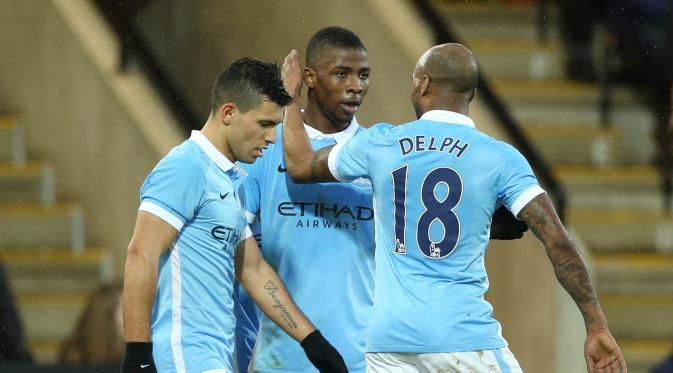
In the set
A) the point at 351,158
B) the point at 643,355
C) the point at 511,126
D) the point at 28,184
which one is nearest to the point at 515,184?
the point at 351,158

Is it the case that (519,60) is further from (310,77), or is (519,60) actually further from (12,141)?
(310,77)

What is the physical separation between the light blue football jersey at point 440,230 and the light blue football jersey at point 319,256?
16.7 inches

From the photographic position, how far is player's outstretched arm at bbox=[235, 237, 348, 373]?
4.26 meters

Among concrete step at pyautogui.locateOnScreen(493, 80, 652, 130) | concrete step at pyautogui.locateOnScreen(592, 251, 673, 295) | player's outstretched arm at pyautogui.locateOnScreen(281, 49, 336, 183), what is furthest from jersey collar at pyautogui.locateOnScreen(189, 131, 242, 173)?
concrete step at pyautogui.locateOnScreen(493, 80, 652, 130)

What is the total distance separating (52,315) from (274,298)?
147 inches

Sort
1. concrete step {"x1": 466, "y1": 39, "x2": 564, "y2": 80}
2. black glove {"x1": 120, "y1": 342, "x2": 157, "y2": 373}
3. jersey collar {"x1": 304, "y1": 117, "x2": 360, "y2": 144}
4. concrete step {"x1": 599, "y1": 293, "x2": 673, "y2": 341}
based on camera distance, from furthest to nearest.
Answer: concrete step {"x1": 466, "y1": 39, "x2": 564, "y2": 80} → concrete step {"x1": 599, "y1": 293, "x2": 673, "y2": 341} → jersey collar {"x1": 304, "y1": 117, "x2": 360, "y2": 144} → black glove {"x1": 120, "y1": 342, "x2": 157, "y2": 373}

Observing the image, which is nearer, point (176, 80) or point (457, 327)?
point (457, 327)

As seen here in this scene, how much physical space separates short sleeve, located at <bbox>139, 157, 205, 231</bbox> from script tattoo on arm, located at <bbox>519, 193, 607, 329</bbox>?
966 millimetres

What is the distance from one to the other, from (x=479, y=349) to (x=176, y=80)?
4.77 meters

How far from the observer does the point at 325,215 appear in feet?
15.0

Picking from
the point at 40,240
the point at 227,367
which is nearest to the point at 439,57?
the point at 227,367

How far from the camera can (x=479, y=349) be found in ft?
13.2

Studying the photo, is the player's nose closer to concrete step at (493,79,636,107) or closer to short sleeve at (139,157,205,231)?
short sleeve at (139,157,205,231)

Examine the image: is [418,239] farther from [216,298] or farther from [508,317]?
[508,317]
